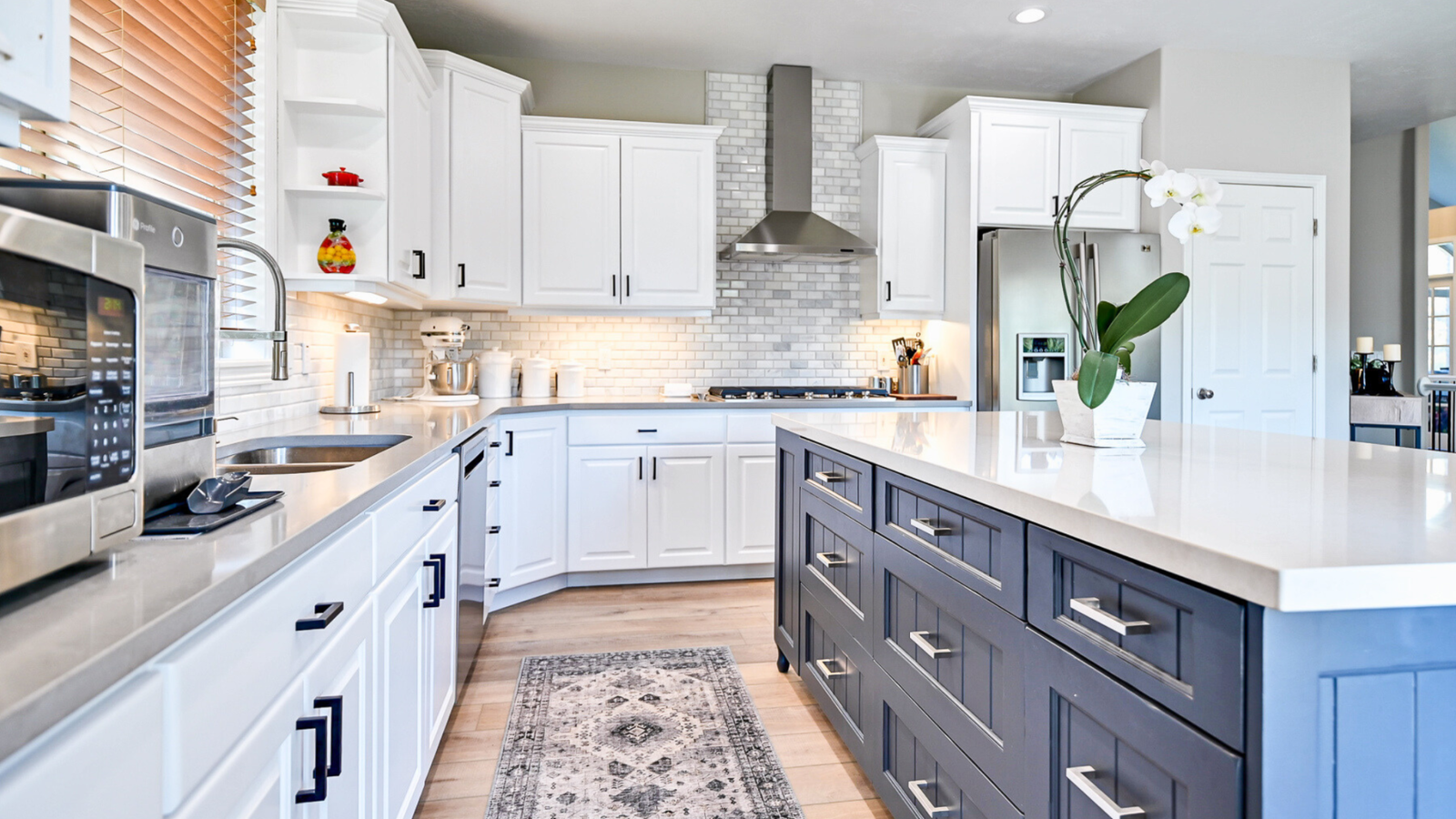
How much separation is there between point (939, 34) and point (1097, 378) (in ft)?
9.92

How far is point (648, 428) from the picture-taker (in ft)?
12.7

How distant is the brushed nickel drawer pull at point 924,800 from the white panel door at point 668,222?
2968 mm

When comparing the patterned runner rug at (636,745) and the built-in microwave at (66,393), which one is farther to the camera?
the patterned runner rug at (636,745)

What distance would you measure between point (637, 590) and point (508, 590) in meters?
0.63

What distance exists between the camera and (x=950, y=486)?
56.2 inches

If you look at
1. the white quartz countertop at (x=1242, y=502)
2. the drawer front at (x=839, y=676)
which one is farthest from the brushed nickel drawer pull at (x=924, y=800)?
the white quartz countertop at (x=1242, y=502)

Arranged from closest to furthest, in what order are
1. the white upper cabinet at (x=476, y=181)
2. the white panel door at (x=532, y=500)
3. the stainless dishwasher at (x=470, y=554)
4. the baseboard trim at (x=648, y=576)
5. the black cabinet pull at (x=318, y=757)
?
the black cabinet pull at (x=318, y=757)
the stainless dishwasher at (x=470, y=554)
the white panel door at (x=532, y=500)
the white upper cabinet at (x=476, y=181)
the baseboard trim at (x=648, y=576)

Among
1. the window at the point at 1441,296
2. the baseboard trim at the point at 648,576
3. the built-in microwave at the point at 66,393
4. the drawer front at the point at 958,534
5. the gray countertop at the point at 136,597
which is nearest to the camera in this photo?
the gray countertop at the point at 136,597

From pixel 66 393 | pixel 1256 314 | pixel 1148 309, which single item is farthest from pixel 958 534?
pixel 1256 314

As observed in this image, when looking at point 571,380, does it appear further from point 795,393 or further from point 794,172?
point 794,172

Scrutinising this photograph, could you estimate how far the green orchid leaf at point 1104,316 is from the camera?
1.75m

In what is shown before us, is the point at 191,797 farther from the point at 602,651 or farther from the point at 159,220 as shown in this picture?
the point at 602,651

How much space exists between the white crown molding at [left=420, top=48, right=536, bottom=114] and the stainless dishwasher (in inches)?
71.4

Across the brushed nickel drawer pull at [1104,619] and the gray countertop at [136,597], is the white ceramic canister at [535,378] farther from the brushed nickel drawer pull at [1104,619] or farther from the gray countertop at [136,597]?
the brushed nickel drawer pull at [1104,619]
